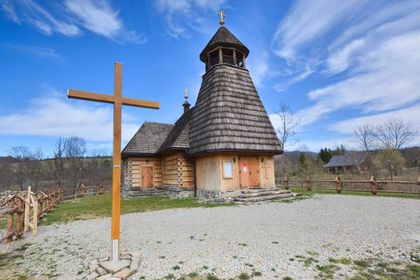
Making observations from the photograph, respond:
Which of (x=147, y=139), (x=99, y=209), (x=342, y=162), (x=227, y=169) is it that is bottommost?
(x=99, y=209)

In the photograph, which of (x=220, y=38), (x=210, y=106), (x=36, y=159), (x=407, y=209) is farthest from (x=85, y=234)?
(x=36, y=159)

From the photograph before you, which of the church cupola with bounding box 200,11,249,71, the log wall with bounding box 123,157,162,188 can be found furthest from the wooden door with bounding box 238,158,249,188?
the log wall with bounding box 123,157,162,188

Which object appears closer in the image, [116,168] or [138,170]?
[116,168]

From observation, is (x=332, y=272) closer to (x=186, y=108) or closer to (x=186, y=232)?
(x=186, y=232)

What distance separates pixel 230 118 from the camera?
44.1ft

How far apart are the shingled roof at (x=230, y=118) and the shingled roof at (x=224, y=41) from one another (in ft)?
4.89

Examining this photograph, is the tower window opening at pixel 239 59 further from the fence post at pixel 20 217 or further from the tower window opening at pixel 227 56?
the fence post at pixel 20 217

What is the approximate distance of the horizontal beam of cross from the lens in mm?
4105

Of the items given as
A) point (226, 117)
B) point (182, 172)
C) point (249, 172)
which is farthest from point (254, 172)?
point (182, 172)

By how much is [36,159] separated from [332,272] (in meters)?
50.4

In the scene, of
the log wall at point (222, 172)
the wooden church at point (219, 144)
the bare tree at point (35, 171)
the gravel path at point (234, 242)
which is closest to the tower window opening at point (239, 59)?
the wooden church at point (219, 144)

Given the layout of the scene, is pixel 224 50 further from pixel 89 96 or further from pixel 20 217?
pixel 20 217

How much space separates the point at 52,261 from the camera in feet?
15.1

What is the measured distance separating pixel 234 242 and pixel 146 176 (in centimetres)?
1401
